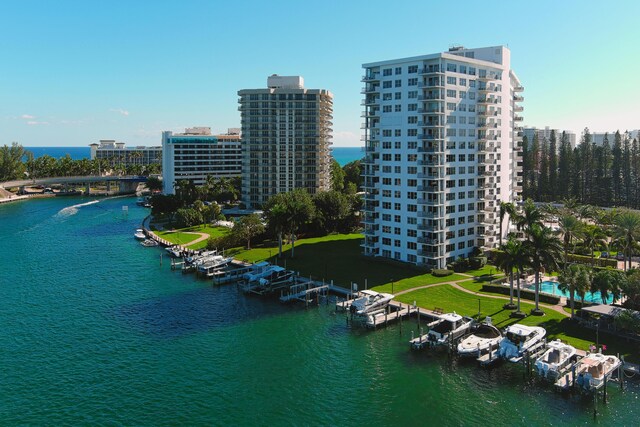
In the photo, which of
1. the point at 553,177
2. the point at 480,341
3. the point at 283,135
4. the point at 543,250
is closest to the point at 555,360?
the point at 480,341

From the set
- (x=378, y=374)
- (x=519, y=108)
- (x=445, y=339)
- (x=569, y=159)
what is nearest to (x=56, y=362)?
(x=378, y=374)

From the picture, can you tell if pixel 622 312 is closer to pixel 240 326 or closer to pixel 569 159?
pixel 240 326

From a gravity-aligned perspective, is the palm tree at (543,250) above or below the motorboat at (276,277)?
above

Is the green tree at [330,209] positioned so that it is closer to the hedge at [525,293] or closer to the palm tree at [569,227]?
the hedge at [525,293]

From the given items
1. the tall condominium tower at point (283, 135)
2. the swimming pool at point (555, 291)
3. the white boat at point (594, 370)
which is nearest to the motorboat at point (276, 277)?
the swimming pool at point (555, 291)

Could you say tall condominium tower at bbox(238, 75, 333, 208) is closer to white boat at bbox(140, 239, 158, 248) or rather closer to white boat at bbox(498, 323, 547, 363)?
white boat at bbox(140, 239, 158, 248)

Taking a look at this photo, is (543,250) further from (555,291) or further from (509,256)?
(555,291)
